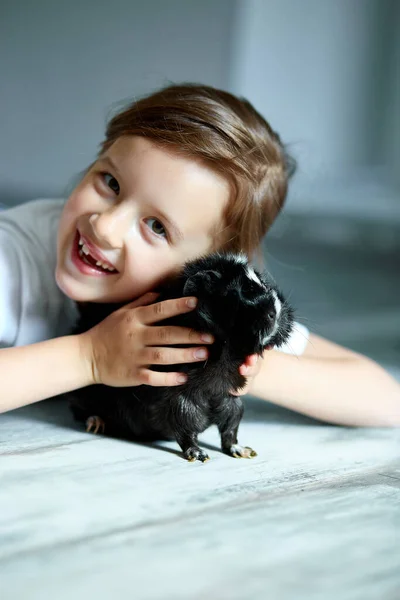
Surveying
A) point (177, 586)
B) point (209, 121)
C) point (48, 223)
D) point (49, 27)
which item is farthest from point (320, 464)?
point (49, 27)

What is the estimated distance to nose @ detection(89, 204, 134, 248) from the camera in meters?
1.26

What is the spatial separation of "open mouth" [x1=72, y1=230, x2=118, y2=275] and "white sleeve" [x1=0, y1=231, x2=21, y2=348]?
158 mm

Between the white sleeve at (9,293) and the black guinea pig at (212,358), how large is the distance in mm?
263

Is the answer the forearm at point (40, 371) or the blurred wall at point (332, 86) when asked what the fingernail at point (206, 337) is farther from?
→ the blurred wall at point (332, 86)

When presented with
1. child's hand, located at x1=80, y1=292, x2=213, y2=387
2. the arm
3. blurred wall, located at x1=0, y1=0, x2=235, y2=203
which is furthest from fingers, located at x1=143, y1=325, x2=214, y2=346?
blurred wall, located at x1=0, y1=0, x2=235, y2=203

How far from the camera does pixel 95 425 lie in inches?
50.6

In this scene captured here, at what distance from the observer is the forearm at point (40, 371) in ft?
3.92

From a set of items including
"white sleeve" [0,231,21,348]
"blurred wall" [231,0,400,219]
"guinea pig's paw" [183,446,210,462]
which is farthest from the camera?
"blurred wall" [231,0,400,219]

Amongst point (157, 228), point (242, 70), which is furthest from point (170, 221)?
point (242, 70)

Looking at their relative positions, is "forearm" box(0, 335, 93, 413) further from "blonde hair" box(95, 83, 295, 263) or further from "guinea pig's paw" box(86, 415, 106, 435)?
"blonde hair" box(95, 83, 295, 263)

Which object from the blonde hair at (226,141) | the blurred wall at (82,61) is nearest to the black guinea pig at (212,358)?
the blonde hair at (226,141)

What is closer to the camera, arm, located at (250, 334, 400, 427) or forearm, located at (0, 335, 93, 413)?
forearm, located at (0, 335, 93, 413)

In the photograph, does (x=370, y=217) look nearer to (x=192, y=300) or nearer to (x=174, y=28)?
(x=174, y=28)

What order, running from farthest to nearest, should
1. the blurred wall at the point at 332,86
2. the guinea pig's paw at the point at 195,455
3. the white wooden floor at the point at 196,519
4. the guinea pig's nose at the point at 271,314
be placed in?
the blurred wall at the point at 332,86
the guinea pig's paw at the point at 195,455
the guinea pig's nose at the point at 271,314
the white wooden floor at the point at 196,519
